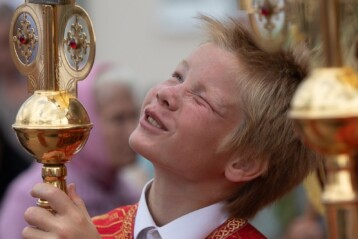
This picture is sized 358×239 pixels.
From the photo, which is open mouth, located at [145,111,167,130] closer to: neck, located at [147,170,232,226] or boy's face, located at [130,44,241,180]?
boy's face, located at [130,44,241,180]

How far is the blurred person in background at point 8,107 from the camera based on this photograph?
14.1ft

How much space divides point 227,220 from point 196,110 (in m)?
0.22

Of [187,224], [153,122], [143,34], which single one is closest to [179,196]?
[187,224]

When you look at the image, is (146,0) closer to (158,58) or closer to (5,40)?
(158,58)

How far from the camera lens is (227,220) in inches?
88.0

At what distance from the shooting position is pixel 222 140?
2217mm

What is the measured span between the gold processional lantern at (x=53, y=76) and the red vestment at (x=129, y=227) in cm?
35

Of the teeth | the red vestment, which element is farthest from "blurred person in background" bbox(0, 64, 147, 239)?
the teeth

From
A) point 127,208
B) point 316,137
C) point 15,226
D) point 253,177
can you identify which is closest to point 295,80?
point 253,177

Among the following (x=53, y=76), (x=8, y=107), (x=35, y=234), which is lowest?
(x=8, y=107)

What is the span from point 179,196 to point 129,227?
132 mm

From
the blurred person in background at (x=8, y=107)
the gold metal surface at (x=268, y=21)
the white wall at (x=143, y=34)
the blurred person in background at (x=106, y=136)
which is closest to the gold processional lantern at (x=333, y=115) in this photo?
the gold metal surface at (x=268, y=21)

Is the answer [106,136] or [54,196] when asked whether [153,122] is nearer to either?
[54,196]

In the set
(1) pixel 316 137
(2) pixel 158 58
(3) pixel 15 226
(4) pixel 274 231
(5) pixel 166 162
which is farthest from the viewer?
(2) pixel 158 58
